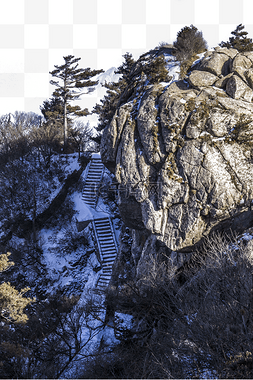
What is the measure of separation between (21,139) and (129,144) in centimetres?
1822

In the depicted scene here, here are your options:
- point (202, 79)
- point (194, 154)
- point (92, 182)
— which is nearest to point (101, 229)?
point (92, 182)

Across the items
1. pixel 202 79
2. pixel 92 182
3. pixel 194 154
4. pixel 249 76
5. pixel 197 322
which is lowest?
pixel 197 322

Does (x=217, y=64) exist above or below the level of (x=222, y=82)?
above

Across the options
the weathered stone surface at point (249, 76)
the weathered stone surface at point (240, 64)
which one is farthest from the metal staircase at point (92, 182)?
the weathered stone surface at point (249, 76)

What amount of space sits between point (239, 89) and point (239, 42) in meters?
9.71

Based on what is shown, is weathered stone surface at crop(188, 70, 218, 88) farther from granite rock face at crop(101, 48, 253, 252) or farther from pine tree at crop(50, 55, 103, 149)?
pine tree at crop(50, 55, 103, 149)

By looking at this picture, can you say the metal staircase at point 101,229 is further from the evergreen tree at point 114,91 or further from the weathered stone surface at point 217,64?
the weathered stone surface at point 217,64

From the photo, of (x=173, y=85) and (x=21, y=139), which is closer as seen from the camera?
(x=173, y=85)

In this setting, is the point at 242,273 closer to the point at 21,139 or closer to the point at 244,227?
the point at 244,227

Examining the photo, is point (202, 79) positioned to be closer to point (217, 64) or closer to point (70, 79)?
point (217, 64)

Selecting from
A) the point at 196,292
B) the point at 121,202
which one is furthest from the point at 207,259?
the point at 121,202

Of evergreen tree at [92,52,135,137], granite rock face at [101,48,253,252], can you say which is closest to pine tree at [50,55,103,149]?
evergreen tree at [92,52,135,137]

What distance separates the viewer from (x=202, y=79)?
13734mm

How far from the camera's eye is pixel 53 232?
23.9 meters
